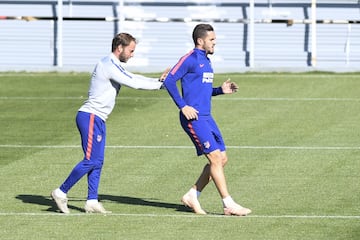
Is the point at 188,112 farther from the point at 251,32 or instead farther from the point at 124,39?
the point at 251,32

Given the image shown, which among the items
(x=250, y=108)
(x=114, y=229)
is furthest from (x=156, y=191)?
(x=250, y=108)

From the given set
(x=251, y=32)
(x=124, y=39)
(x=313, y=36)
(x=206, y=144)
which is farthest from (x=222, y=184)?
(x=313, y=36)

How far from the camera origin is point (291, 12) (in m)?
33.7

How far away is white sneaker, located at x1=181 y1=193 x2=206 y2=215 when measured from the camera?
1337 cm

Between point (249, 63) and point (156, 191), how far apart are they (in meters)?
18.7

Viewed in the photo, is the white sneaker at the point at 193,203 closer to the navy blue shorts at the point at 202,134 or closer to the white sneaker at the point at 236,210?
Answer: the white sneaker at the point at 236,210

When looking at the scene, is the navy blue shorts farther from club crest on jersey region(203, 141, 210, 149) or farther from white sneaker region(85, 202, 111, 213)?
white sneaker region(85, 202, 111, 213)

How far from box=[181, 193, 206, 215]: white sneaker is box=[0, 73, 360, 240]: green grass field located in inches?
5.1

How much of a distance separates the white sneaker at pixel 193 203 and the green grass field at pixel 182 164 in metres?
0.13

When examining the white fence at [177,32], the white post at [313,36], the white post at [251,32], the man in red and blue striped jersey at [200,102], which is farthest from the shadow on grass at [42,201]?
the white post at [313,36]

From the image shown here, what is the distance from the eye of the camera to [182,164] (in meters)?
17.4

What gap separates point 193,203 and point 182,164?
4019 millimetres

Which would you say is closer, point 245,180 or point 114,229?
point 114,229

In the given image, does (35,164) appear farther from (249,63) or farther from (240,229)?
(249,63)
